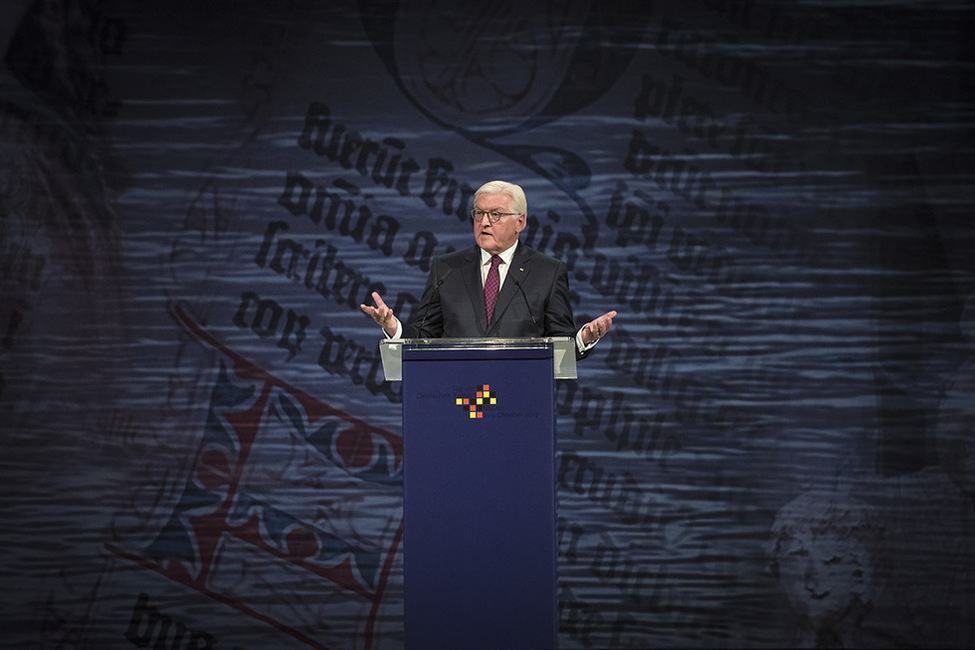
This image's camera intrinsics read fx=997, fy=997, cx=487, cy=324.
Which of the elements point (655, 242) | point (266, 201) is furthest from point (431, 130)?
point (655, 242)

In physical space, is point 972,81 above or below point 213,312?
above

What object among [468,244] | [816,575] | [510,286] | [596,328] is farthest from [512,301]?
[816,575]

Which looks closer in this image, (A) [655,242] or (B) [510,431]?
(B) [510,431]

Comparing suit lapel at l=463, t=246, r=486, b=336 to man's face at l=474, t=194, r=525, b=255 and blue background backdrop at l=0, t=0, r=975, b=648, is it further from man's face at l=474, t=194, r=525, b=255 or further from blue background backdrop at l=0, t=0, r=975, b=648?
blue background backdrop at l=0, t=0, r=975, b=648

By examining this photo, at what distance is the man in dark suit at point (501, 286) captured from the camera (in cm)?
320

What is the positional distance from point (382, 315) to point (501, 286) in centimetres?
53

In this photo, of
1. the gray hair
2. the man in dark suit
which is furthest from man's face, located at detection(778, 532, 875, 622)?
the gray hair

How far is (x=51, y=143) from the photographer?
5207 mm

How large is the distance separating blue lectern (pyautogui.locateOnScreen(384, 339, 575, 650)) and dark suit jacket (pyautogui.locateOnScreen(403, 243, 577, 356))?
1.17ft

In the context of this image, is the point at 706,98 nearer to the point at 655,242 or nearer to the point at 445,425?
the point at 655,242

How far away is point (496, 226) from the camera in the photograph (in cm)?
322

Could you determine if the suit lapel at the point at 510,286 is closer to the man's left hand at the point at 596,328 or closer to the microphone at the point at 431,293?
the microphone at the point at 431,293

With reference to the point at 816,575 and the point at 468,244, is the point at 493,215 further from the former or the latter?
the point at 816,575

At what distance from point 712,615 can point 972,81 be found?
3.09 meters
